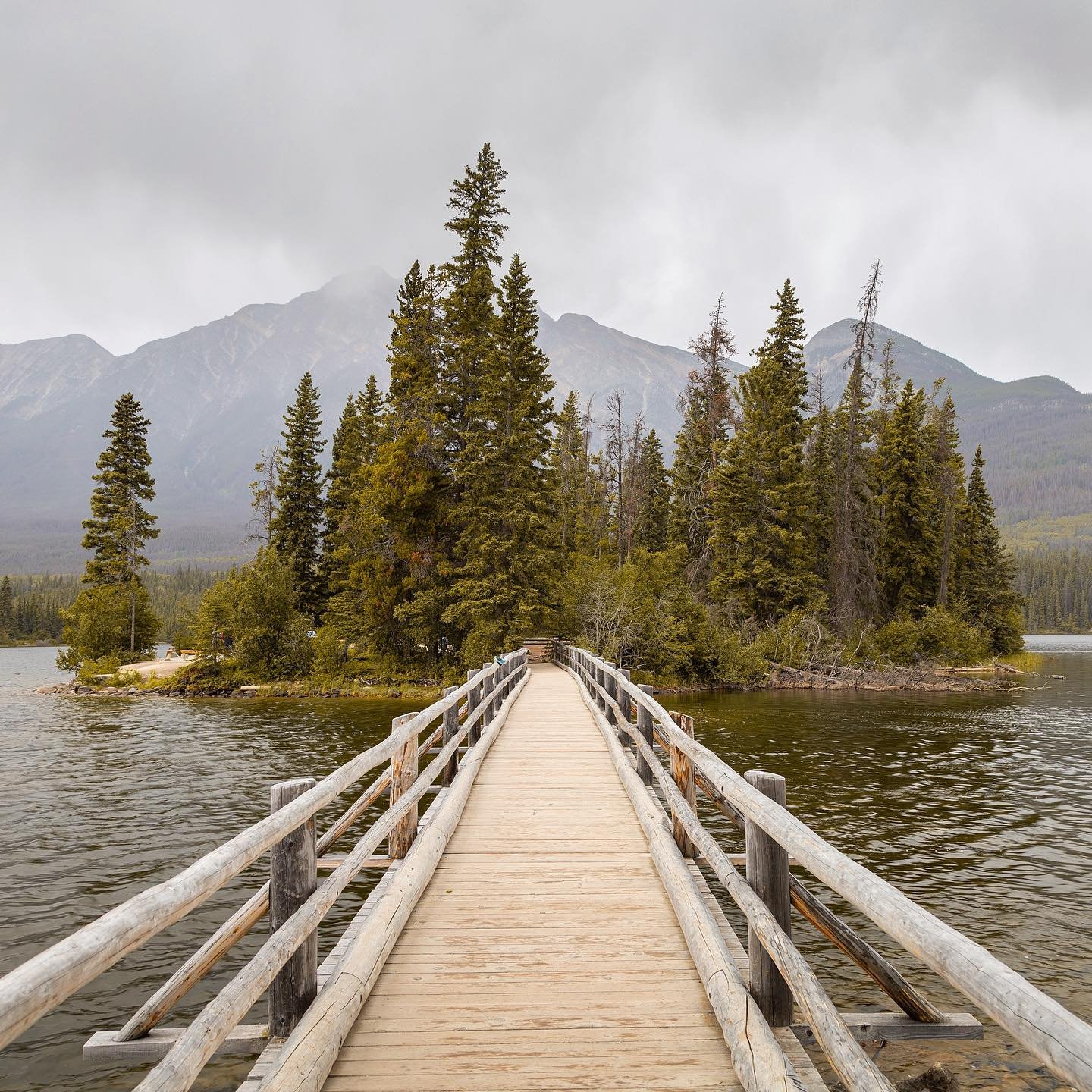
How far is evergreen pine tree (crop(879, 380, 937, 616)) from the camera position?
42469 millimetres

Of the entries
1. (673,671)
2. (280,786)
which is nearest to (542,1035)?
A: (280,786)

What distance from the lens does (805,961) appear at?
3.63 m

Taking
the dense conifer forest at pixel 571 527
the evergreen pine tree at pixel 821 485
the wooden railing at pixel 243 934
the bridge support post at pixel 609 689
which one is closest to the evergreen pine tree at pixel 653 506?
the dense conifer forest at pixel 571 527

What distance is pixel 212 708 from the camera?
28844 millimetres

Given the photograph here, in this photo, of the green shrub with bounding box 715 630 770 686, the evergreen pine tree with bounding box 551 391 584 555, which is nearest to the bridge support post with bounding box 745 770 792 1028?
the green shrub with bounding box 715 630 770 686

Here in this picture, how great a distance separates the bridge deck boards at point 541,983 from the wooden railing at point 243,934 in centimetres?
37

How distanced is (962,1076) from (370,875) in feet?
25.0

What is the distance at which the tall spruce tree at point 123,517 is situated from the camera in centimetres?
4088

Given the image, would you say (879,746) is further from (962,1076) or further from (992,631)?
(992,631)

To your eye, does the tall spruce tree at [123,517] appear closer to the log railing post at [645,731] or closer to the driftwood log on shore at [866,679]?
the driftwood log on shore at [866,679]

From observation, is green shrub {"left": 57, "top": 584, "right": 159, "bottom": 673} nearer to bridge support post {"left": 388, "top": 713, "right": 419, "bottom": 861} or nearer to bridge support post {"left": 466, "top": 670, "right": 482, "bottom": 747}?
bridge support post {"left": 466, "top": 670, "right": 482, "bottom": 747}

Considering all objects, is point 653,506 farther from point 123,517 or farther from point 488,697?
point 488,697

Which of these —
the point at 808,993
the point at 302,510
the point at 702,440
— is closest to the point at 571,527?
the point at 702,440

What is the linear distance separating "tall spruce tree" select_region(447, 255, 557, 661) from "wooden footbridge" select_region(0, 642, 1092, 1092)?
74.7 ft
